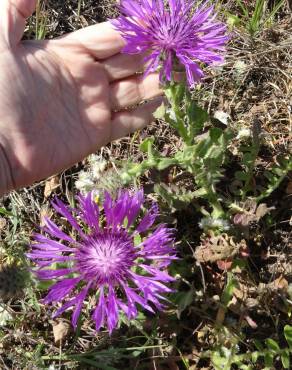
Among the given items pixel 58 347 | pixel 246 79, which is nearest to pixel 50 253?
pixel 58 347

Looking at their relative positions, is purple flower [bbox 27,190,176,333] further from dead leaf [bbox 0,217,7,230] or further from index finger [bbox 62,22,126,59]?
dead leaf [bbox 0,217,7,230]

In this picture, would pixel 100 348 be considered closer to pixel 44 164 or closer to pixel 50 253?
pixel 50 253

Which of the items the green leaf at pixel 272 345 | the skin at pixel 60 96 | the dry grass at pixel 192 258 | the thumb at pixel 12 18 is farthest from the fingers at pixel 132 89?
the green leaf at pixel 272 345

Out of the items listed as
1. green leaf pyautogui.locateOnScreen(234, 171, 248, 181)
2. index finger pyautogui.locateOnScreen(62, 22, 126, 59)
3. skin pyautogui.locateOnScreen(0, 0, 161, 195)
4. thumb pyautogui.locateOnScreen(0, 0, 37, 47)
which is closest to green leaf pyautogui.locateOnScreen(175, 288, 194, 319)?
green leaf pyautogui.locateOnScreen(234, 171, 248, 181)

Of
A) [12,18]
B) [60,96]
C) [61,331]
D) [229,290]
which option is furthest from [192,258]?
[12,18]

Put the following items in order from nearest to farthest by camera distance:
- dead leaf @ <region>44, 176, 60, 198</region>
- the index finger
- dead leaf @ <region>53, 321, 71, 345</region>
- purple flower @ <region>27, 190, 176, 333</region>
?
1. purple flower @ <region>27, 190, 176, 333</region>
2. the index finger
3. dead leaf @ <region>53, 321, 71, 345</region>
4. dead leaf @ <region>44, 176, 60, 198</region>

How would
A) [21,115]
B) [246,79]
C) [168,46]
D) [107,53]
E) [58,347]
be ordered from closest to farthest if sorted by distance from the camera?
[168,46]
[21,115]
[107,53]
[58,347]
[246,79]

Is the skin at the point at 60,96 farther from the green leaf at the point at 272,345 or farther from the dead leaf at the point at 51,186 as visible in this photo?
the green leaf at the point at 272,345

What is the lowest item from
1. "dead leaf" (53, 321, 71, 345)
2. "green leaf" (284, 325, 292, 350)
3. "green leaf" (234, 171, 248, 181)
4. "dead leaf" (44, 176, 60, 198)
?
"dead leaf" (53, 321, 71, 345)
